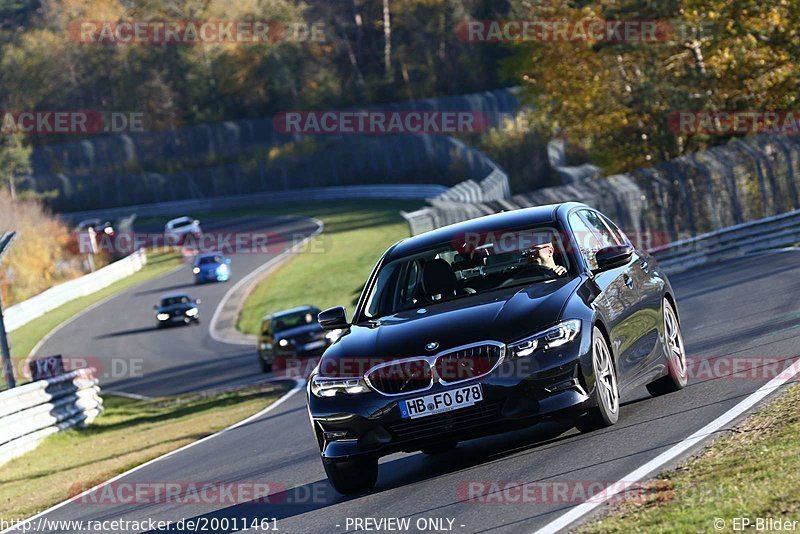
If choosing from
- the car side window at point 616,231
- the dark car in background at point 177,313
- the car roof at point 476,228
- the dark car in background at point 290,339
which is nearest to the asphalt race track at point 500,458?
the car side window at point 616,231

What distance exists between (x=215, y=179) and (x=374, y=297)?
85122 millimetres

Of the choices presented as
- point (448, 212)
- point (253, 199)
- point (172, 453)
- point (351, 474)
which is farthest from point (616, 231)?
point (253, 199)

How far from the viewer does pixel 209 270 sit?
195 ft

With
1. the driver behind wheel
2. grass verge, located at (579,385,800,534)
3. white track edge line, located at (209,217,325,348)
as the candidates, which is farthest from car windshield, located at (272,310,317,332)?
grass verge, located at (579,385,800,534)

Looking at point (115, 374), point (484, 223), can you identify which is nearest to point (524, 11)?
point (115, 374)

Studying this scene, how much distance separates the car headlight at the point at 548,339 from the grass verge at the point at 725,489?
1150 millimetres

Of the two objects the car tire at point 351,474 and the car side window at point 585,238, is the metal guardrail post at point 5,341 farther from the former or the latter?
the car tire at point 351,474

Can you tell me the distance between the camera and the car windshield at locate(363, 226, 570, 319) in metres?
9.54

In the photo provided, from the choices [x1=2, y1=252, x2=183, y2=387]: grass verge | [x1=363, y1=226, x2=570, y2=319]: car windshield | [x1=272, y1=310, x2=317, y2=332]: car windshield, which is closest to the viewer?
[x1=363, y1=226, x2=570, y2=319]: car windshield

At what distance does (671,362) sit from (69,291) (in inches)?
2231

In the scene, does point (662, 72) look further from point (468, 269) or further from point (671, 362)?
point (468, 269)

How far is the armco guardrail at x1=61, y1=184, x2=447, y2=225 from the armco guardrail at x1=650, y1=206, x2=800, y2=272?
46.8m

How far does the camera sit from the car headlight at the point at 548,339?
8484 mm

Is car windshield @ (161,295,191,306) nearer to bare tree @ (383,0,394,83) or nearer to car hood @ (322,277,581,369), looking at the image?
car hood @ (322,277,581,369)
